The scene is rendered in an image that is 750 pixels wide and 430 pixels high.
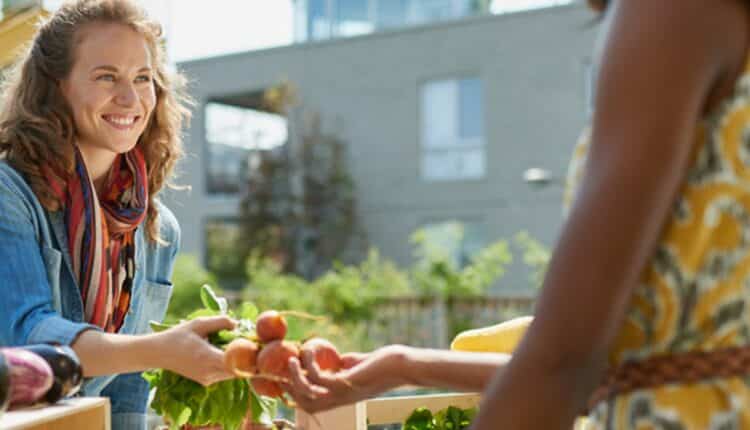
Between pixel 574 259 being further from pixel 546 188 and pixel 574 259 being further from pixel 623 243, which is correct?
pixel 546 188

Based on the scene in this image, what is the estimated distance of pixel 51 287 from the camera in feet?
6.38

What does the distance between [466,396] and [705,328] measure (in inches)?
50.1

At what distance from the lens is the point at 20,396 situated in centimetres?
134

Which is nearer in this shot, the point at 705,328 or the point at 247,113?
the point at 705,328

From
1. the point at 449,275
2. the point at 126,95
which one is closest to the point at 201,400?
the point at 126,95

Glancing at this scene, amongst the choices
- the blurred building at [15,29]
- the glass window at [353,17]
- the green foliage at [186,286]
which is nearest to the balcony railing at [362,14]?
the glass window at [353,17]

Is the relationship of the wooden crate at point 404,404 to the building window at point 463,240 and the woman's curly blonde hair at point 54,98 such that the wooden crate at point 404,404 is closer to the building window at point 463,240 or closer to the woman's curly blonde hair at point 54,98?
the woman's curly blonde hair at point 54,98

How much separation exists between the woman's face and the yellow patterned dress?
136 cm

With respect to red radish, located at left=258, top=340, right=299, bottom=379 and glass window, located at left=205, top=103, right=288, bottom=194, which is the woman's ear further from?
glass window, located at left=205, top=103, right=288, bottom=194

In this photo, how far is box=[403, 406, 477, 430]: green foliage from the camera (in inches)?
82.0

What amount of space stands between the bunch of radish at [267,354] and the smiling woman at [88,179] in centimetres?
37

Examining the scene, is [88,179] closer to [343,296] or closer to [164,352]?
[164,352]

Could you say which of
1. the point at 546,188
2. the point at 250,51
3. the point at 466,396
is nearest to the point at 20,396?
the point at 466,396

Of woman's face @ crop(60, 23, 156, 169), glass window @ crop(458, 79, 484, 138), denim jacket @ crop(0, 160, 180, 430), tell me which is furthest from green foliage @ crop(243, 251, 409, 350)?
woman's face @ crop(60, 23, 156, 169)
